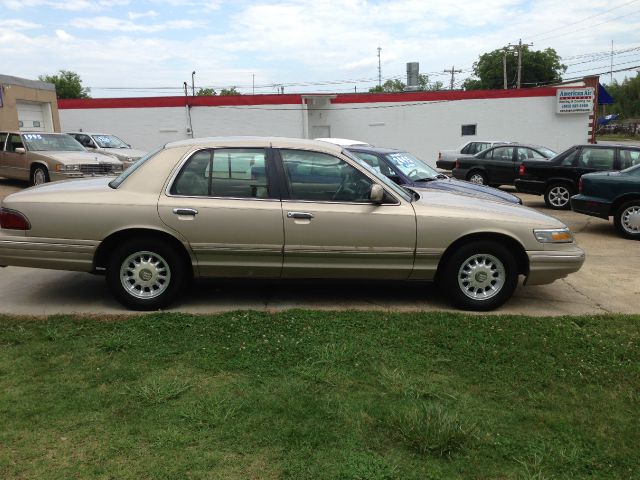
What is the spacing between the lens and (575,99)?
1045 inches

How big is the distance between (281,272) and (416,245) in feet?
4.14

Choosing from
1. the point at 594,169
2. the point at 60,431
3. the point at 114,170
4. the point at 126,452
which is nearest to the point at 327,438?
the point at 126,452

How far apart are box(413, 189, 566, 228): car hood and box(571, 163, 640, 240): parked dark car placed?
16.0ft

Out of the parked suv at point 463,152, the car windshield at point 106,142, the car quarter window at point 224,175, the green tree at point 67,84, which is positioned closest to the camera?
the car quarter window at point 224,175

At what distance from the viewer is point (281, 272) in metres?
5.23

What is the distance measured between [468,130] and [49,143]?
20361 millimetres

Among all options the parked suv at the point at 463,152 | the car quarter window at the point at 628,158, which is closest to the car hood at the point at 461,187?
the car quarter window at the point at 628,158

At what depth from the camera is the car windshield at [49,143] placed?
1447 centimetres

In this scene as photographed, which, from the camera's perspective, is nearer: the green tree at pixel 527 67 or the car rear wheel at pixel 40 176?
the car rear wheel at pixel 40 176

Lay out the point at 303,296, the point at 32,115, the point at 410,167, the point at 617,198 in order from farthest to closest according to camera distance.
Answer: the point at 32,115
the point at 617,198
the point at 410,167
the point at 303,296

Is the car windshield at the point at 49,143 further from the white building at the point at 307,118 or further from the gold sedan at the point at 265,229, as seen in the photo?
the white building at the point at 307,118

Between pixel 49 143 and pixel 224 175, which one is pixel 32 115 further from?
pixel 224 175

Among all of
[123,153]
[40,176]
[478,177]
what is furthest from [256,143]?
[123,153]

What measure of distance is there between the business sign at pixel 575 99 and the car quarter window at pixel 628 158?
646 inches
